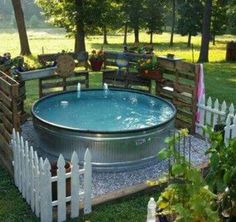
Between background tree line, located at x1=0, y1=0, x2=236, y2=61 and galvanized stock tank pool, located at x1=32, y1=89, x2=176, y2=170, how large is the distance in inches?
457

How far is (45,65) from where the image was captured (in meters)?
12.8

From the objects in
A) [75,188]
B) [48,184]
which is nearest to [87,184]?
[75,188]

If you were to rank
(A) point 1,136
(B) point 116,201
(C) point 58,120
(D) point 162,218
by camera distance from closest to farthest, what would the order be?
(D) point 162,218 < (B) point 116,201 < (A) point 1,136 < (C) point 58,120

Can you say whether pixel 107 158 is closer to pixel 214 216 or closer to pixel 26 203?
pixel 26 203

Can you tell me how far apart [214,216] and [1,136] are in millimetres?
6092

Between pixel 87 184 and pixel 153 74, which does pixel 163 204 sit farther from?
pixel 153 74

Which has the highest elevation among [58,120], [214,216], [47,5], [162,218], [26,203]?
[47,5]

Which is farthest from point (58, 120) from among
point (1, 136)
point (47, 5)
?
point (47, 5)

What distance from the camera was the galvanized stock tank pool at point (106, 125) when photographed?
830cm

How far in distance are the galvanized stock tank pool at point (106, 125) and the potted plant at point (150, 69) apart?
593mm

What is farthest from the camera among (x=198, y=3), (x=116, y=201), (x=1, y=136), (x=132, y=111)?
(x=198, y=3)

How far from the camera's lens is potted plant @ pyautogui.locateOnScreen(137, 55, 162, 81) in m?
11.6

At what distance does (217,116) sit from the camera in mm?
9734

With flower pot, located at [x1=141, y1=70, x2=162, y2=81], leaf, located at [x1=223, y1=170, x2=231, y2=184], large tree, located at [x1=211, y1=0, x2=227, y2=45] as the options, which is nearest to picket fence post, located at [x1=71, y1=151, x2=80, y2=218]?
leaf, located at [x1=223, y1=170, x2=231, y2=184]
